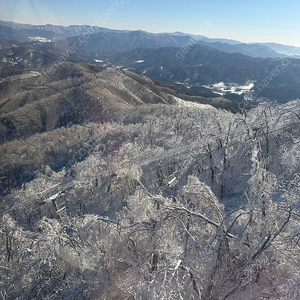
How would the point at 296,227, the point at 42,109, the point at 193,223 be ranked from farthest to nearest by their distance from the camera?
the point at 42,109, the point at 193,223, the point at 296,227

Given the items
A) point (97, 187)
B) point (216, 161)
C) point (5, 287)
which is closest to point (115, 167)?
point (97, 187)

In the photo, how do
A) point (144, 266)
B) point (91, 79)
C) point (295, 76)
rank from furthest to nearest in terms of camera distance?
point (295, 76) < point (91, 79) < point (144, 266)

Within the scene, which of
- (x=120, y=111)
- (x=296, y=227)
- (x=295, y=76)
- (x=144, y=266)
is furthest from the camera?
(x=295, y=76)

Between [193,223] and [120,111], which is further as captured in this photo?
[120,111]

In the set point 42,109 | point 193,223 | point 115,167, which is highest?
point 193,223

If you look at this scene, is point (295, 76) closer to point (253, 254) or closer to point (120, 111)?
point (120, 111)

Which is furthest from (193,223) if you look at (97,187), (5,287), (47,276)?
(97,187)

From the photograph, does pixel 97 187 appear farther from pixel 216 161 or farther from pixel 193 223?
pixel 193 223

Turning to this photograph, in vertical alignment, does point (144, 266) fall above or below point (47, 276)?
above

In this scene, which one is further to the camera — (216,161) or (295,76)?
(295,76)
